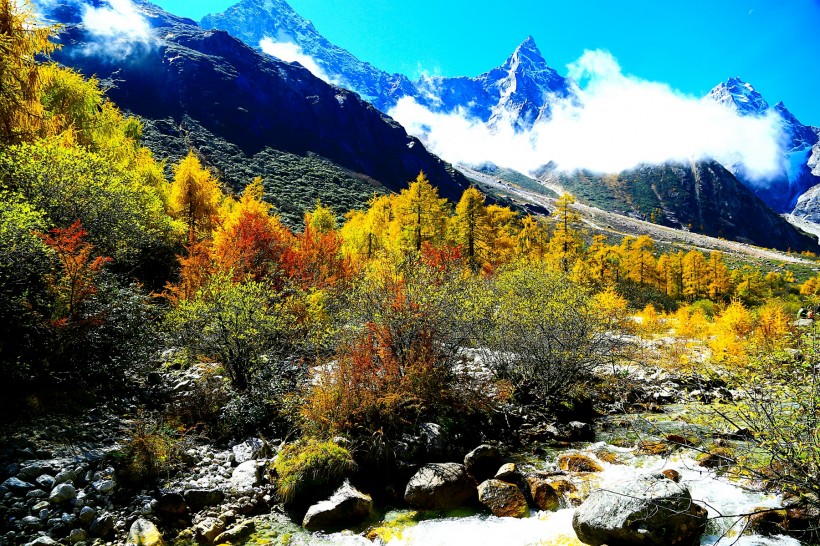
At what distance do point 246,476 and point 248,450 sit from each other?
3.83ft

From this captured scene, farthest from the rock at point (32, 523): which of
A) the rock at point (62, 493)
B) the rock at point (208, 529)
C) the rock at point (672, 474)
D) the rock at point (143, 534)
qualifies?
the rock at point (672, 474)

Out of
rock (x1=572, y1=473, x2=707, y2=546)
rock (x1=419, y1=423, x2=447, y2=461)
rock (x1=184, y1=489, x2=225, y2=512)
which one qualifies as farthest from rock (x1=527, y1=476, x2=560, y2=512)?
rock (x1=184, y1=489, x2=225, y2=512)

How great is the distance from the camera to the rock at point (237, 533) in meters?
8.11

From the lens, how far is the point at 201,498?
29.4 feet

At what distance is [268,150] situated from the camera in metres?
108

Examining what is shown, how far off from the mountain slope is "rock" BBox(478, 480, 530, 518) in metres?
80.5

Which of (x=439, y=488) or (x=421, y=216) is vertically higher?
(x=421, y=216)

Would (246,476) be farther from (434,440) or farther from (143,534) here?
(434,440)

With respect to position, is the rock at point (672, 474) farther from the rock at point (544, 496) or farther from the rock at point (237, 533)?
the rock at point (237, 533)

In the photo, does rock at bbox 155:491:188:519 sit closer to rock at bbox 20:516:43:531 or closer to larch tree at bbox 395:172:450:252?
rock at bbox 20:516:43:531

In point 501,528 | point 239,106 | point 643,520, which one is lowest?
point 501,528

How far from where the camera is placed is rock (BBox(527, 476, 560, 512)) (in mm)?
9344

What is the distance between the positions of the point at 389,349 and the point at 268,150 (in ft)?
348

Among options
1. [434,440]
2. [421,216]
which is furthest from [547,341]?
[421,216]
